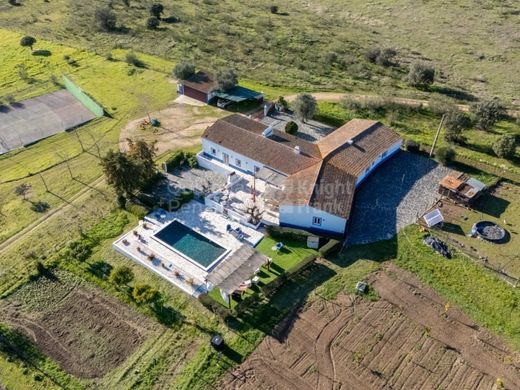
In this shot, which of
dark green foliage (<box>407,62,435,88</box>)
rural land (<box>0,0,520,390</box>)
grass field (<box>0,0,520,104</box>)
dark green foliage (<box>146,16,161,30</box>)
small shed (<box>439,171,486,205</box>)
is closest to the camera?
rural land (<box>0,0,520,390</box>)

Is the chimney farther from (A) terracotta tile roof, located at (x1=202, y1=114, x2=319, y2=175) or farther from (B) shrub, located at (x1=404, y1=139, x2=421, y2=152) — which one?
(B) shrub, located at (x1=404, y1=139, x2=421, y2=152)

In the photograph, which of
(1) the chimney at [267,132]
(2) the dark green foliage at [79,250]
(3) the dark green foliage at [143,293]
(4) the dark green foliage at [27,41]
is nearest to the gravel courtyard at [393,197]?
(1) the chimney at [267,132]

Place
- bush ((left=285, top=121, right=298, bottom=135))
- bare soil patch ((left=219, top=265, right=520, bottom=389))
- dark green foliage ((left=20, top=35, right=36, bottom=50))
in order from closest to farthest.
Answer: bare soil patch ((left=219, top=265, right=520, bottom=389)), bush ((left=285, top=121, right=298, bottom=135)), dark green foliage ((left=20, top=35, right=36, bottom=50))

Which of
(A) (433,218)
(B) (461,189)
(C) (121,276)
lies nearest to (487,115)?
(B) (461,189)

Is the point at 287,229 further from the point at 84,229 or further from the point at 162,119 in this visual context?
the point at 162,119

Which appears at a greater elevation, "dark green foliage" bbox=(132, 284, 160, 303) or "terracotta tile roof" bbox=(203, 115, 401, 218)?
"terracotta tile roof" bbox=(203, 115, 401, 218)

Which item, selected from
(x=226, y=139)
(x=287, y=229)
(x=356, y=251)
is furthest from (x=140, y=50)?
(x=356, y=251)

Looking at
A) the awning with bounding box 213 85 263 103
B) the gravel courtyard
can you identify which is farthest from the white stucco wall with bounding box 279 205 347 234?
the awning with bounding box 213 85 263 103
